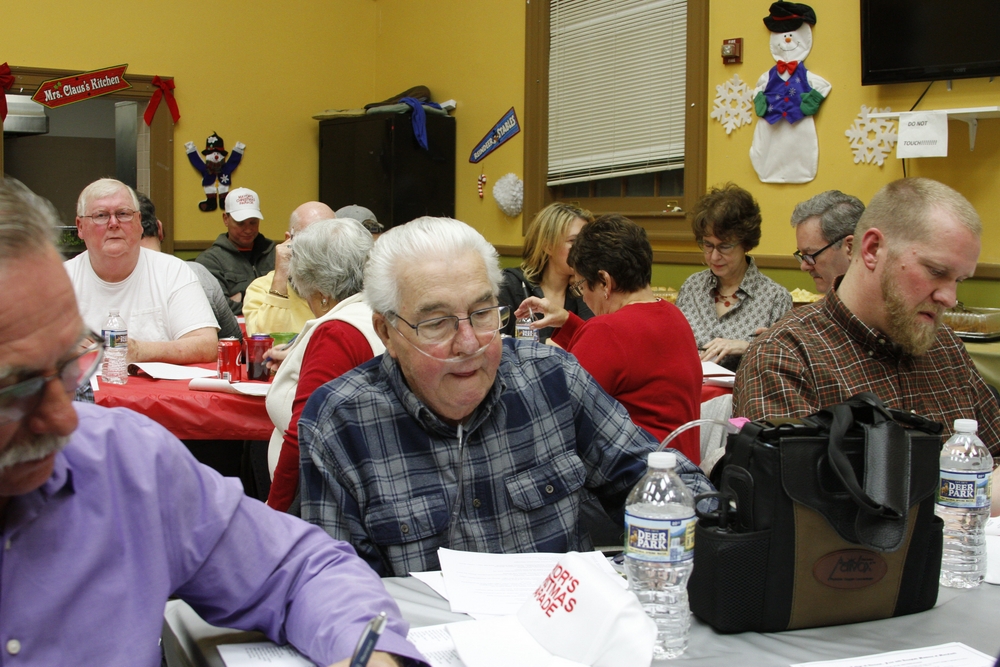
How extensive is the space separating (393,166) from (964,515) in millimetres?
5925

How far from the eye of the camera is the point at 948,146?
433cm

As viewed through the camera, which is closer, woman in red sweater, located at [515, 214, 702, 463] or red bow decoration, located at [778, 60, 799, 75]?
woman in red sweater, located at [515, 214, 702, 463]

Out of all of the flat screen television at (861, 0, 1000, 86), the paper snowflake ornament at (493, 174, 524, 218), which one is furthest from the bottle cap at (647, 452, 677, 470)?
the paper snowflake ornament at (493, 174, 524, 218)

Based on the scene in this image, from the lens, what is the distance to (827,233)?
4.04 metres

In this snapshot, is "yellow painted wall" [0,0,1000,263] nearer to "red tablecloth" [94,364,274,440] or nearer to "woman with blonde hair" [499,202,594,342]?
"woman with blonde hair" [499,202,594,342]

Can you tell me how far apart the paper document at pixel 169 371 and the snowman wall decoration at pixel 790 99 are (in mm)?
3261

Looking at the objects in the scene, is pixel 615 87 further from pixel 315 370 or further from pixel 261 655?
pixel 261 655

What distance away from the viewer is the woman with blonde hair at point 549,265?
465 cm

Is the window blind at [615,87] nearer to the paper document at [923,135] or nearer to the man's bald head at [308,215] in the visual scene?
the paper document at [923,135]

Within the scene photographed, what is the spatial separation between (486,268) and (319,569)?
0.69 metres

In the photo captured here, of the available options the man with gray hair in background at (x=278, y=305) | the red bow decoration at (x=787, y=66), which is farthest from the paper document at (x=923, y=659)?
the red bow decoration at (x=787, y=66)

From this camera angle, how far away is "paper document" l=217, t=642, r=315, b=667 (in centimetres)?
118

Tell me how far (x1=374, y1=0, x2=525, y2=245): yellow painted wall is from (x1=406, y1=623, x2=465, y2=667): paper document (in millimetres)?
5673

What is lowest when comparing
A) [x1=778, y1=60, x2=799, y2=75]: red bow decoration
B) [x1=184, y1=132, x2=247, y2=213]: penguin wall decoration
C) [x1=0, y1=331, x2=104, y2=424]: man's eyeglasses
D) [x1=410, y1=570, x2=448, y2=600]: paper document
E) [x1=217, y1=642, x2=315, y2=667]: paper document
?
[x1=217, y1=642, x2=315, y2=667]: paper document
